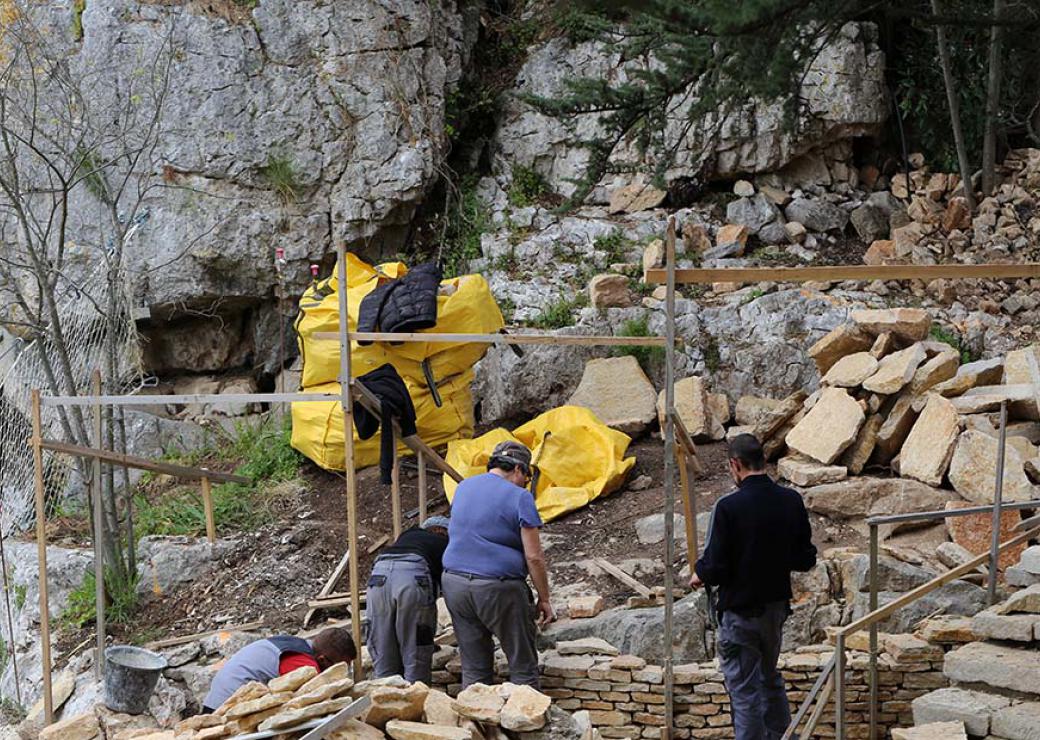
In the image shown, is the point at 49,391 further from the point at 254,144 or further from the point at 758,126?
the point at 758,126

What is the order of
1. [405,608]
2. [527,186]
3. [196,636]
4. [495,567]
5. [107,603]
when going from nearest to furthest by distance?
[495,567], [405,608], [196,636], [107,603], [527,186]

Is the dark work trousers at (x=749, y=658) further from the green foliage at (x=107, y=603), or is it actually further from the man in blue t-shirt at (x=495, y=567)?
the green foliage at (x=107, y=603)

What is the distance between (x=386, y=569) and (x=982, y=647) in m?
2.86

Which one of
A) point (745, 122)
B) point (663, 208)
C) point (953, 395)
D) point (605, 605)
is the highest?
point (745, 122)

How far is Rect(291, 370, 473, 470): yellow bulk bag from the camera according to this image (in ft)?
29.6

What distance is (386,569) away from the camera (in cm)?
574

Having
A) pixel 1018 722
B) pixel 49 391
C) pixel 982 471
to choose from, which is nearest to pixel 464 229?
pixel 49 391

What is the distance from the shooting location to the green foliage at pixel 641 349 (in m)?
9.62

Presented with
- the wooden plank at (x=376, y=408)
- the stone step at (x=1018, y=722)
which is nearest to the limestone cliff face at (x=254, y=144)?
the wooden plank at (x=376, y=408)

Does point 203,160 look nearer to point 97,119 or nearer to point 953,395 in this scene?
point 97,119

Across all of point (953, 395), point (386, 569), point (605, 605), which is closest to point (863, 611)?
point (605, 605)

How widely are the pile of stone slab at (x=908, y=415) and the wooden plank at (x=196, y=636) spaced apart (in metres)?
3.55

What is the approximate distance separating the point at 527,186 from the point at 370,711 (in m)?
7.73

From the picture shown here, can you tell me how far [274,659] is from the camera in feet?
16.7
